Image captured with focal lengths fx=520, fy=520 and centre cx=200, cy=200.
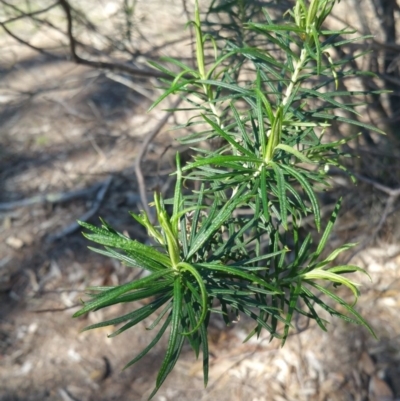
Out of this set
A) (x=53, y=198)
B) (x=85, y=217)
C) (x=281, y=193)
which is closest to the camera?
(x=281, y=193)

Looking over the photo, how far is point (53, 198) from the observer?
3.43 m

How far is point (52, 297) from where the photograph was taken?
2.80 metres

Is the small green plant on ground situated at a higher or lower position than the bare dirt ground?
higher

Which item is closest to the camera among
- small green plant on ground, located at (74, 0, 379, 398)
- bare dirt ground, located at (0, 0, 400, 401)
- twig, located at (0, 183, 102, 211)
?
small green plant on ground, located at (74, 0, 379, 398)

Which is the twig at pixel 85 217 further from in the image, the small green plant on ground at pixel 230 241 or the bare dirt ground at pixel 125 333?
the small green plant on ground at pixel 230 241

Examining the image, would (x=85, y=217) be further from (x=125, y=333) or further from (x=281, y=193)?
(x=281, y=193)

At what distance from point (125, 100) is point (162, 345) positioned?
235 centimetres

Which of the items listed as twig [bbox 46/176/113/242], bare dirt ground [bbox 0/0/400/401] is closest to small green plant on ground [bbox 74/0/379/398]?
bare dirt ground [bbox 0/0/400/401]

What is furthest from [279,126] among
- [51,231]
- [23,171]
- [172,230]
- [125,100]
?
[125,100]

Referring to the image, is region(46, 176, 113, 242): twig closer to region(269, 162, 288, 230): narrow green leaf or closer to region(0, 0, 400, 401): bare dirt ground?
region(0, 0, 400, 401): bare dirt ground

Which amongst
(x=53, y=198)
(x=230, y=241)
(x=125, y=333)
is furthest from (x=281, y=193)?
(x=53, y=198)

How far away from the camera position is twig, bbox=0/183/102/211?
11.2 feet

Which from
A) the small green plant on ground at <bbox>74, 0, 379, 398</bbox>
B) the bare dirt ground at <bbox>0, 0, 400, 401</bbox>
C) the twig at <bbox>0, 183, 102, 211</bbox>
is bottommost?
the bare dirt ground at <bbox>0, 0, 400, 401</bbox>

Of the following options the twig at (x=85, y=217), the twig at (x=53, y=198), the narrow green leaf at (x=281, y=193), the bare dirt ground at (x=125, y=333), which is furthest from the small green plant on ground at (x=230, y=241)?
the twig at (x=53, y=198)
